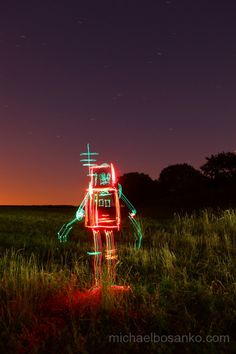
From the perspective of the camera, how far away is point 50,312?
6570mm

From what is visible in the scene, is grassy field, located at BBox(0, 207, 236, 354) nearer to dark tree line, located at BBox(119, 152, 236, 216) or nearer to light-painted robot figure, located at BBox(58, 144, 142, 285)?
light-painted robot figure, located at BBox(58, 144, 142, 285)

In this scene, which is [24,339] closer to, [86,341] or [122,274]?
[86,341]

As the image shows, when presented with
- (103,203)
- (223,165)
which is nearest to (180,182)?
(223,165)

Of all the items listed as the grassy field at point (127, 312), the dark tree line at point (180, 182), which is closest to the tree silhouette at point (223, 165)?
the dark tree line at point (180, 182)

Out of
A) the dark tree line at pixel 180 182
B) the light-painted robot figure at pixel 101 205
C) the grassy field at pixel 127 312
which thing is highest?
the dark tree line at pixel 180 182

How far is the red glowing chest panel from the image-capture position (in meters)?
7.52

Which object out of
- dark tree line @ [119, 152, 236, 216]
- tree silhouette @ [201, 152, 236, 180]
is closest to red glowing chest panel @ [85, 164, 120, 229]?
dark tree line @ [119, 152, 236, 216]

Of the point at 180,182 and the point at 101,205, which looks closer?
the point at 101,205

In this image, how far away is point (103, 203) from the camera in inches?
297

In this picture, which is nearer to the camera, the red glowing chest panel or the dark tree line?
the red glowing chest panel

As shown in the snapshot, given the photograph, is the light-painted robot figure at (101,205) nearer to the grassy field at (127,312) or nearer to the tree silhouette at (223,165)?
the grassy field at (127,312)

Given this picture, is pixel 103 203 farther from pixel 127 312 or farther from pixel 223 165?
pixel 223 165

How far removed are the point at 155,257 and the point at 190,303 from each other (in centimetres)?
345

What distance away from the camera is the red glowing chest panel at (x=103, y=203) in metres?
7.52
